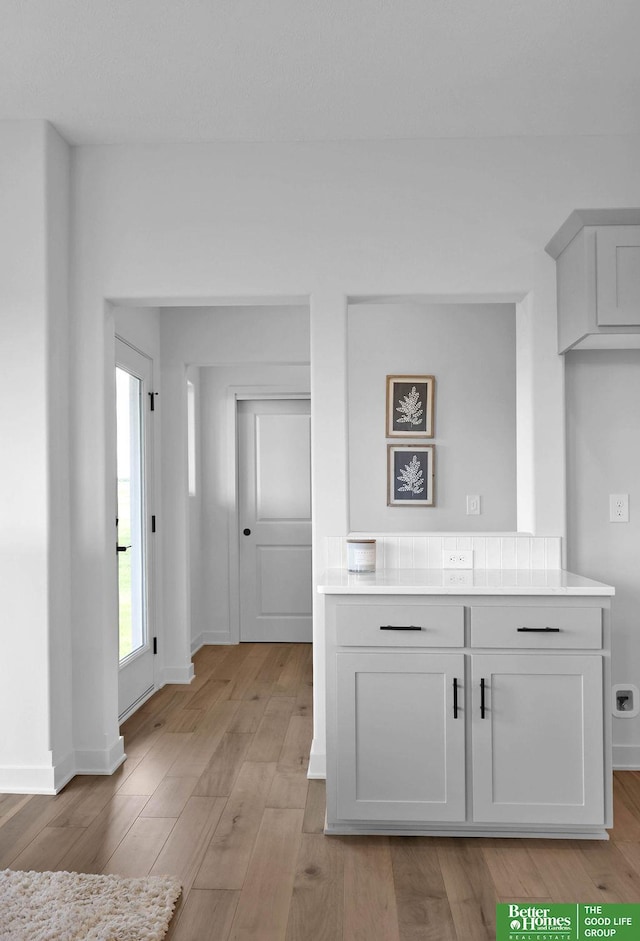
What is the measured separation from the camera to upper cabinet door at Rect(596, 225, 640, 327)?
2822 millimetres

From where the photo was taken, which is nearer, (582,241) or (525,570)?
(582,241)

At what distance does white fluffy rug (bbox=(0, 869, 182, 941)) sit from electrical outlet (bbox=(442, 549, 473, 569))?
157 centimetres

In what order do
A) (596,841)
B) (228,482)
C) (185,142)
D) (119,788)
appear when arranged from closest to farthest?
(596,841)
(119,788)
(185,142)
(228,482)

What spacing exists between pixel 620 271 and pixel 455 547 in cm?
124

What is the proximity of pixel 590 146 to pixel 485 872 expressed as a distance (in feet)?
9.11

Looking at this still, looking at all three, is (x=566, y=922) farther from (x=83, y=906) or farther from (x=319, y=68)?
(x=319, y=68)

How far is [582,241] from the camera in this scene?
2.87 meters

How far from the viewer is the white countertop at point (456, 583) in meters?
2.65

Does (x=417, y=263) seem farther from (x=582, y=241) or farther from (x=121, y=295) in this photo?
(x=121, y=295)

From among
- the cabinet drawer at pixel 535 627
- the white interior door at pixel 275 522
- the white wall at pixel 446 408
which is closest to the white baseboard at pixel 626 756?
the cabinet drawer at pixel 535 627

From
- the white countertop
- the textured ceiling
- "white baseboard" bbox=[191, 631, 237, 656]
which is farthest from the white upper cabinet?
"white baseboard" bbox=[191, 631, 237, 656]

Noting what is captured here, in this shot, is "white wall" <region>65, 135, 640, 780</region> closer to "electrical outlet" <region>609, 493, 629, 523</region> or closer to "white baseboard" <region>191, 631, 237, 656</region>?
"electrical outlet" <region>609, 493, 629, 523</region>

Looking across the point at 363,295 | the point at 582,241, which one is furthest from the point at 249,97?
the point at 582,241

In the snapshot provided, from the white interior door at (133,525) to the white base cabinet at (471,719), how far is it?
1.68 m
